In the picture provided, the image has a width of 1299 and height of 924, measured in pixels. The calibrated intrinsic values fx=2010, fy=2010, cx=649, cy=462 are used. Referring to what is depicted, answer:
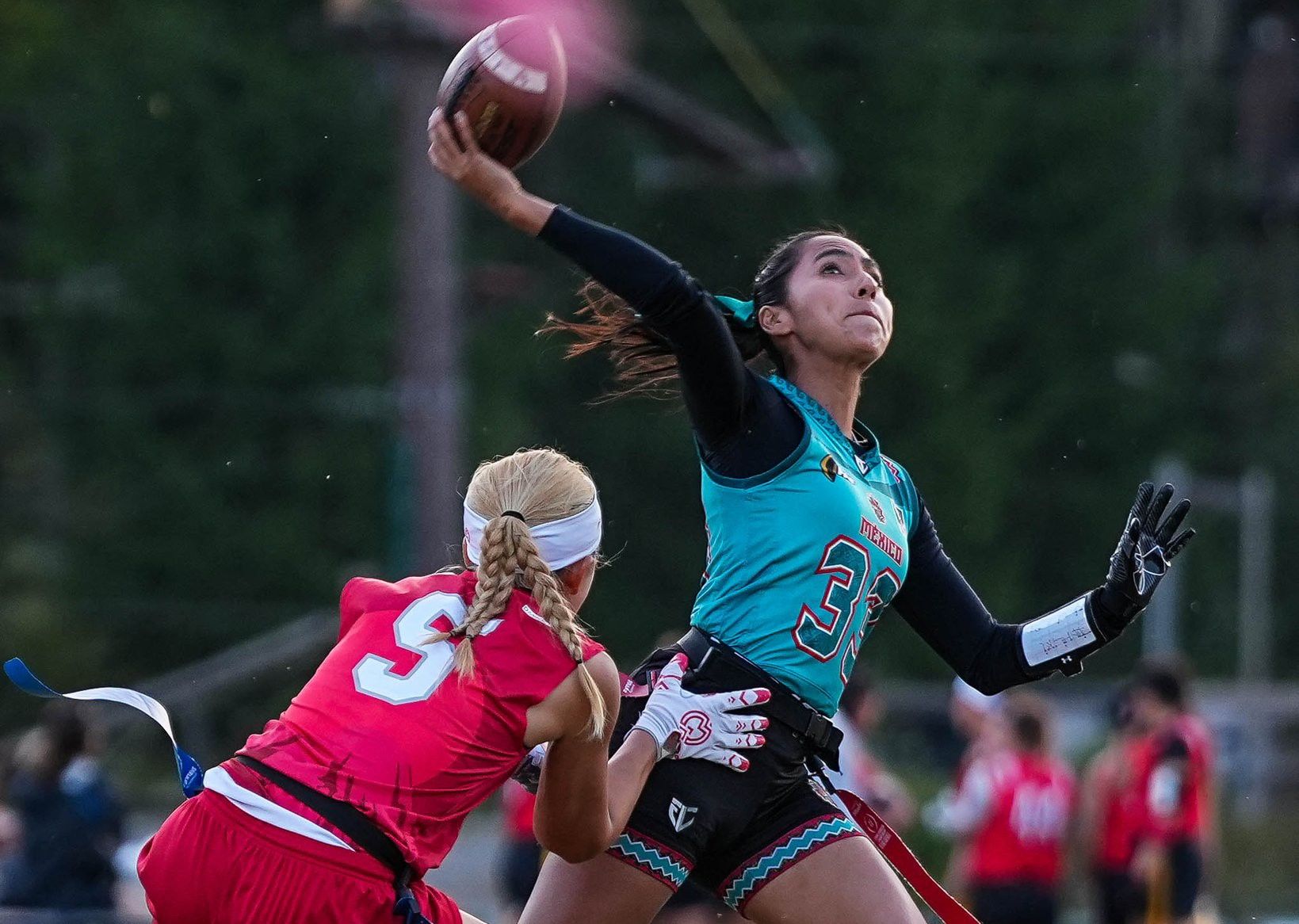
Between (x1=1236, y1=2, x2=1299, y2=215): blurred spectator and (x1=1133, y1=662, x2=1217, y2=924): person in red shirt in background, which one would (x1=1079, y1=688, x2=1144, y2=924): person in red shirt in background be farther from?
(x1=1236, y1=2, x2=1299, y2=215): blurred spectator

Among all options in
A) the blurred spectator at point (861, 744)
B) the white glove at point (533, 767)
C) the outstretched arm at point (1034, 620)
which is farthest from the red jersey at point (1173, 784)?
the white glove at point (533, 767)

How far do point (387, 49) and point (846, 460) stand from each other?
798 cm

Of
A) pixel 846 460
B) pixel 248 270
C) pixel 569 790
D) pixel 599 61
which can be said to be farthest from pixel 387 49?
pixel 248 270

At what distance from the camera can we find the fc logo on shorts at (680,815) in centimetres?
400

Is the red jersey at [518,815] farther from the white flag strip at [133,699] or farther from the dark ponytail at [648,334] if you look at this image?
the white flag strip at [133,699]

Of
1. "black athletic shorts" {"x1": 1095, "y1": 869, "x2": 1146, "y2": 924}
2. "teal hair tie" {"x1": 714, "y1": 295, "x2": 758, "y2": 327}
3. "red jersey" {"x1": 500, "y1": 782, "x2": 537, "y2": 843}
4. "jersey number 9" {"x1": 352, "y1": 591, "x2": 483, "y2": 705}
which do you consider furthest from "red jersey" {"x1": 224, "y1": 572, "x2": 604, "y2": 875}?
"black athletic shorts" {"x1": 1095, "y1": 869, "x2": 1146, "y2": 924}

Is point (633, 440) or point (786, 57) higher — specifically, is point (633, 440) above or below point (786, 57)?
below

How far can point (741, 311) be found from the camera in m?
4.38

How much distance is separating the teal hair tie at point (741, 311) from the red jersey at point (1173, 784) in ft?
18.0

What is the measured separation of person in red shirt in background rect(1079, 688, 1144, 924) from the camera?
945 cm

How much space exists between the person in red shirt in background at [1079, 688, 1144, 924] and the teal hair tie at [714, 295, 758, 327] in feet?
18.5

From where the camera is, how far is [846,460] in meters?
4.23

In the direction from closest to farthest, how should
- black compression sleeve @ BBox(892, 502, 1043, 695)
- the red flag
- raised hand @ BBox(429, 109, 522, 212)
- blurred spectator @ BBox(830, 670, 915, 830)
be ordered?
raised hand @ BBox(429, 109, 522, 212) → the red flag → black compression sleeve @ BBox(892, 502, 1043, 695) → blurred spectator @ BBox(830, 670, 915, 830)

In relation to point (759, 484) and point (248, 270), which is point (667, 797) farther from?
point (248, 270)
